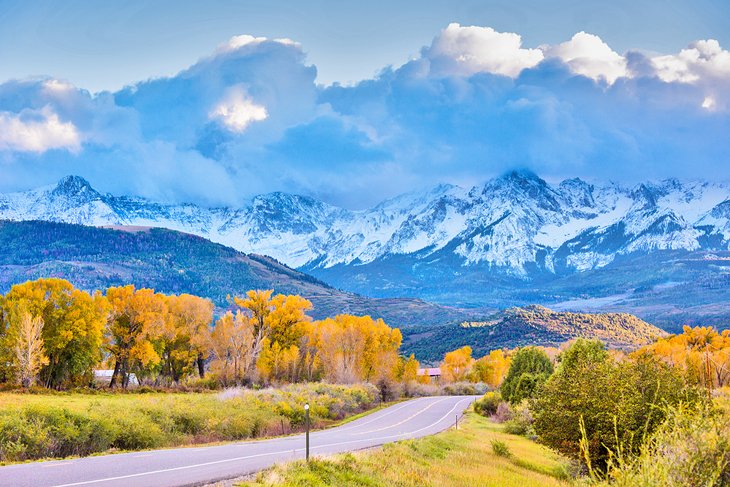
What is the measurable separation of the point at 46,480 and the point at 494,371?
11288 cm

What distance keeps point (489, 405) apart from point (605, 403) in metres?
44.6

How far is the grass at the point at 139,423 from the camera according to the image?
2377 cm

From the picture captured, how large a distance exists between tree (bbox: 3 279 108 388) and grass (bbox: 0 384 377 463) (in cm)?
2142

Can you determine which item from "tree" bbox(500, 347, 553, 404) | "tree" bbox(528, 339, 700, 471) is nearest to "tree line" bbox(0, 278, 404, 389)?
"tree" bbox(500, 347, 553, 404)

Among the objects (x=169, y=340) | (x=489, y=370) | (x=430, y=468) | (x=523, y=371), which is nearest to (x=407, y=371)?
(x=489, y=370)

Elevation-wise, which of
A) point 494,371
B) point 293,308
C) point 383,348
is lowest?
point 494,371

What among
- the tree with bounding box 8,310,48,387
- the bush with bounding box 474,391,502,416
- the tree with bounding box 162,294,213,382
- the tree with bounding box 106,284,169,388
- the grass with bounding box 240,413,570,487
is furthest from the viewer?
the tree with bounding box 162,294,213,382

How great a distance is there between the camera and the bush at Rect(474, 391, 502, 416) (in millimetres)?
66562

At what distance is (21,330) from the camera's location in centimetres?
5719

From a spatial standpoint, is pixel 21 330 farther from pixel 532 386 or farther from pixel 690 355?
pixel 690 355

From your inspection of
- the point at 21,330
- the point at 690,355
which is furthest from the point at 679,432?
the point at 690,355

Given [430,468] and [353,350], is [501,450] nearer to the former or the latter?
[430,468]

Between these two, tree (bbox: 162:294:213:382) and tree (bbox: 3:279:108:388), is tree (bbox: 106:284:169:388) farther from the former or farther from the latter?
tree (bbox: 162:294:213:382)

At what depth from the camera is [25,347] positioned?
5706cm
